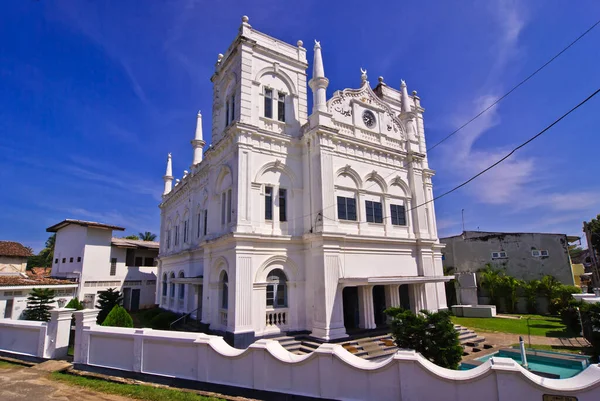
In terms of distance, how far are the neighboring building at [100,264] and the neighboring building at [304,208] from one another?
14.8m

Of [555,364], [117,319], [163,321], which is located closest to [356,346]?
[555,364]

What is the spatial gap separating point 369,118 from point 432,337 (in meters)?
12.3

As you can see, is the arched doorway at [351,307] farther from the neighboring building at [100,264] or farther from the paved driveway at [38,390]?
the neighboring building at [100,264]

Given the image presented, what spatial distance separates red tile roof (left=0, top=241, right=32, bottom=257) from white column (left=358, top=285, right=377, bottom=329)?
31.2 m

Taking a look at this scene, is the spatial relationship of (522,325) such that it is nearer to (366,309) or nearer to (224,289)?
(366,309)

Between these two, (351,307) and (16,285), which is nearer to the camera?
(351,307)

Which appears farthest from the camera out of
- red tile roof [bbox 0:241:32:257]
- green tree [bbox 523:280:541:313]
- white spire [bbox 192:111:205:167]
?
red tile roof [bbox 0:241:32:257]

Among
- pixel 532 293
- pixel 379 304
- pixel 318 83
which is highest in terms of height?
pixel 318 83

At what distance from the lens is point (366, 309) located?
1472 centimetres

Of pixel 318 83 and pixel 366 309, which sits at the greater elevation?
pixel 318 83

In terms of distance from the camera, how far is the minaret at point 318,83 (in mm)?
15484

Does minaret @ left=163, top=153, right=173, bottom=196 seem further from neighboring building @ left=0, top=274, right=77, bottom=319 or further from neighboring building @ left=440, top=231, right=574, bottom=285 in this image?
neighboring building @ left=440, top=231, right=574, bottom=285

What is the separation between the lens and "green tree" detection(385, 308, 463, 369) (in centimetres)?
849

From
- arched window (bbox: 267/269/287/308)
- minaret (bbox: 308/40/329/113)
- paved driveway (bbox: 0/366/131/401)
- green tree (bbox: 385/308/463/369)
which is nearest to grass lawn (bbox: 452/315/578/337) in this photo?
green tree (bbox: 385/308/463/369)
